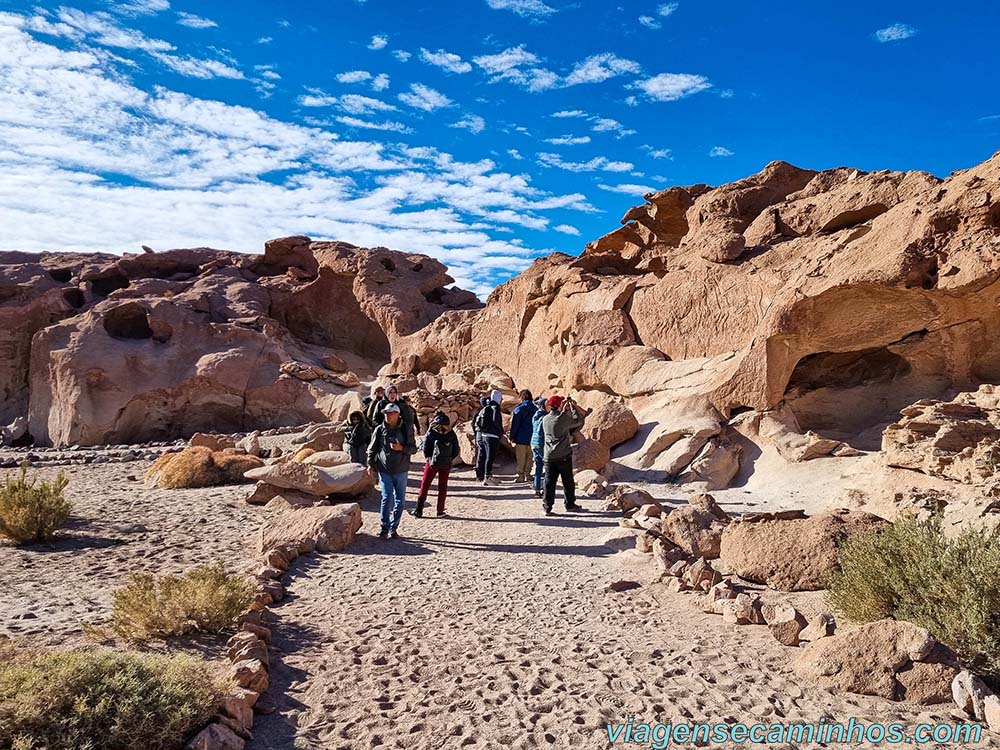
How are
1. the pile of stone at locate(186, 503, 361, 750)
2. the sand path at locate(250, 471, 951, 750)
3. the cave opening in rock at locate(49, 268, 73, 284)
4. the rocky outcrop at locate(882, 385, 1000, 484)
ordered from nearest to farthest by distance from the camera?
A: the pile of stone at locate(186, 503, 361, 750), the sand path at locate(250, 471, 951, 750), the rocky outcrop at locate(882, 385, 1000, 484), the cave opening in rock at locate(49, 268, 73, 284)

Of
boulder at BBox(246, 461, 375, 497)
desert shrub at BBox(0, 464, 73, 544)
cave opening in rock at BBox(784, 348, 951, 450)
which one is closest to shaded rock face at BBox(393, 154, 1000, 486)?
cave opening in rock at BBox(784, 348, 951, 450)

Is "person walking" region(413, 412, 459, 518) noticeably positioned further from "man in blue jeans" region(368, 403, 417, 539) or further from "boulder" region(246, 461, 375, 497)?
"boulder" region(246, 461, 375, 497)

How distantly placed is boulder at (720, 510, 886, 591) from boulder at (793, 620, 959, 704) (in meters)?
1.74

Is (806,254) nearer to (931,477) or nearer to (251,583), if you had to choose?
(931,477)

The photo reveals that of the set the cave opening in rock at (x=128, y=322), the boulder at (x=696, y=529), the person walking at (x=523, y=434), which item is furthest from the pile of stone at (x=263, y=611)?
the cave opening in rock at (x=128, y=322)

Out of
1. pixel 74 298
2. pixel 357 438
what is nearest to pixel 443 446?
pixel 357 438

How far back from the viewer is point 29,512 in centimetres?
752

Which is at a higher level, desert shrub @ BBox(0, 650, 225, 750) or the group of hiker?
the group of hiker

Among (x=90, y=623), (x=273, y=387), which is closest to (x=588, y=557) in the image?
(x=90, y=623)

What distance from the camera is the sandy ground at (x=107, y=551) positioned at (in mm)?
5097

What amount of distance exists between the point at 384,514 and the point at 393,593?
2096 millimetres

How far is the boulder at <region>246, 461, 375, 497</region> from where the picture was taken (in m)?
9.66

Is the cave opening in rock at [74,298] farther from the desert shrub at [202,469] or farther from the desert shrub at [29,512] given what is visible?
the desert shrub at [29,512]

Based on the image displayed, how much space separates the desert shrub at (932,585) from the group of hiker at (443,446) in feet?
14.6
